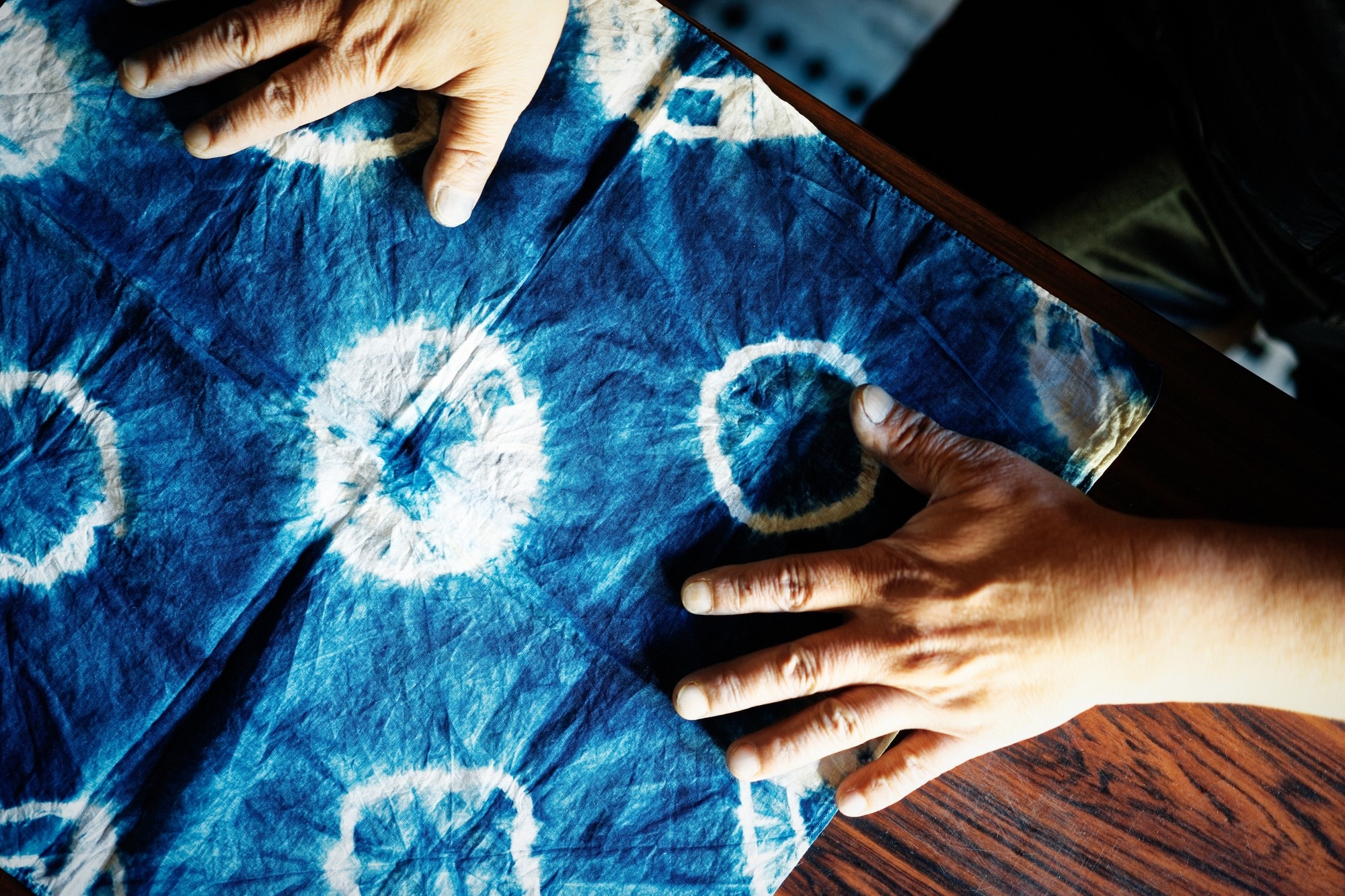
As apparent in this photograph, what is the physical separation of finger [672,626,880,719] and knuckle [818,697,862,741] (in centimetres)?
2

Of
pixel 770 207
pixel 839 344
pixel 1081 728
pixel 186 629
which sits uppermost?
pixel 770 207

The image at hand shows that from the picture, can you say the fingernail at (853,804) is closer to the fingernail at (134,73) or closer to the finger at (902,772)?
the finger at (902,772)

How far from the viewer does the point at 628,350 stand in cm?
61

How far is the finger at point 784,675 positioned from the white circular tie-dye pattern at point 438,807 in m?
0.15

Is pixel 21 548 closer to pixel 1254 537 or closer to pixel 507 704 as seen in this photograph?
pixel 507 704

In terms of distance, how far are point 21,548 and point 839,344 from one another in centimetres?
69

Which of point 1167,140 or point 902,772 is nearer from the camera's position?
point 902,772

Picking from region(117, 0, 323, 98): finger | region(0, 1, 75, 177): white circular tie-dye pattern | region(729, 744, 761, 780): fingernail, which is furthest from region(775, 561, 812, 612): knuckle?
region(0, 1, 75, 177): white circular tie-dye pattern

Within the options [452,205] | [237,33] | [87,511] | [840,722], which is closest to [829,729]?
[840,722]

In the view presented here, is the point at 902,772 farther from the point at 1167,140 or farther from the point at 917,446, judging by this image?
the point at 1167,140

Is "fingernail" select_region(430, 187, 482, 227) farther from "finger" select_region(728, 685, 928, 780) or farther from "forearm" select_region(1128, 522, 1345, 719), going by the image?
"forearm" select_region(1128, 522, 1345, 719)

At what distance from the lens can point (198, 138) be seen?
0.60 meters

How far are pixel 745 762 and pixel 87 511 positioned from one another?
565 millimetres

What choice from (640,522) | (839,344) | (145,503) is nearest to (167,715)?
(145,503)
